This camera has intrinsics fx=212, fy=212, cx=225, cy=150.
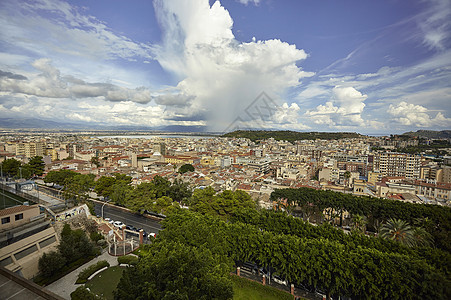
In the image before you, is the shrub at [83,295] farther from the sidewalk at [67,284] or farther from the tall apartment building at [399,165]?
the tall apartment building at [399,165]

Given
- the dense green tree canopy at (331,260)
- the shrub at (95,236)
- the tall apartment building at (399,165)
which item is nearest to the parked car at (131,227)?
the shrub at (95,236)

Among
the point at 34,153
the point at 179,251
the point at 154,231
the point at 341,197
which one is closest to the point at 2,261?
the point at 179,251

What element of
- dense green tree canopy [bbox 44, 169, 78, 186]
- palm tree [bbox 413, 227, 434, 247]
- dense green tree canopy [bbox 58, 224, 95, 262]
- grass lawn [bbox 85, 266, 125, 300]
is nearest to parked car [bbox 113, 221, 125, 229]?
dense green tree canopy [bbox 58, 224, 95, 262]

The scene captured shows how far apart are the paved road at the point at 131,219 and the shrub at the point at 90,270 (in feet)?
19.7

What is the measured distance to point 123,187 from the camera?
23.7 m

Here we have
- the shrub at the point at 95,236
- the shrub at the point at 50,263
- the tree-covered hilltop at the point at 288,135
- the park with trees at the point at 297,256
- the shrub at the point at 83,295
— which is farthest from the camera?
the tree-covered hilltop at the point at 288,135

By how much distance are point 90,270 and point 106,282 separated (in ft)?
4.29

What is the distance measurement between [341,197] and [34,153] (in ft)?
234

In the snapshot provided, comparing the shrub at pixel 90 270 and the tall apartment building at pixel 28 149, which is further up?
the tall apartment building at pixel 28 149

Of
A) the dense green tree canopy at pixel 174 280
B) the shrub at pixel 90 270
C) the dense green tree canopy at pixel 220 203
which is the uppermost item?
the dense green tree canopy at pixel 174 280

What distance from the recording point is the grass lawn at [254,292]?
10656 millimetres

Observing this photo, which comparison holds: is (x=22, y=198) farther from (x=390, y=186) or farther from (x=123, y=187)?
(x=390, y=186)

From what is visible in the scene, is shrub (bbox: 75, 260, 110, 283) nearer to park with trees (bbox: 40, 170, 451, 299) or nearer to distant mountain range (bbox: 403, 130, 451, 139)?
park with trees (bbox: 40, 170, 451, 299)

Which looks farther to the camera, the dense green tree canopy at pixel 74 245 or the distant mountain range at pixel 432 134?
the distant mountain range at pixel 432 134
